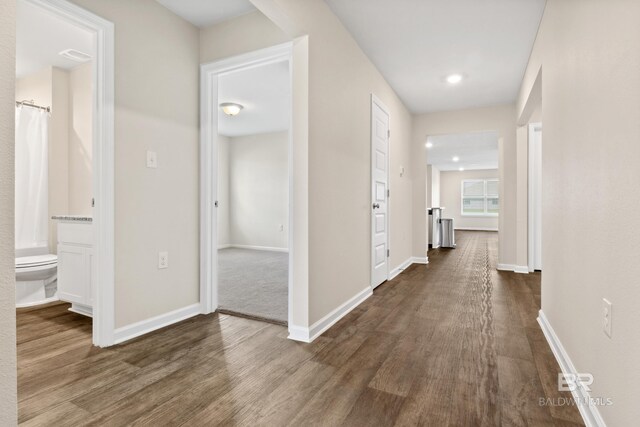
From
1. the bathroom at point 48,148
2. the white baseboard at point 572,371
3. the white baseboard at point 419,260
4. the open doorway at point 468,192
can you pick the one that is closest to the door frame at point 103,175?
the bathroom at point 48,148

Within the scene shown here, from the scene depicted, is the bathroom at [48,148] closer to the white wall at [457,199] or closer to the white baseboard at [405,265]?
the white baseboard at [405,265]

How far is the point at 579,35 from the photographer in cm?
163

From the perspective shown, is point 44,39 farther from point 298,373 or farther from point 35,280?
point 298,373

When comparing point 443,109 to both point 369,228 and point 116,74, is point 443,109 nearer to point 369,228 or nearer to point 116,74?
point 369,228

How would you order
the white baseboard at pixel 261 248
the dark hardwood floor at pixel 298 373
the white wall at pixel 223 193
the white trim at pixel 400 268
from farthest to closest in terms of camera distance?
the white wall at pixel 223 193
the white baseboard at pixel 261 248
the white trim at pixel 400 268
the dark hardwood floor at pixel 298 373

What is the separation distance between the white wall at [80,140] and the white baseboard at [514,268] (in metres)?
5.26

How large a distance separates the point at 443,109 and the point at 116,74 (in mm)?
4508

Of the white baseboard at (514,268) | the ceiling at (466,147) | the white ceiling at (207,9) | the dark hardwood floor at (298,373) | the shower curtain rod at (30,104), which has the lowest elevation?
the dark hardwood floor at (298,373)

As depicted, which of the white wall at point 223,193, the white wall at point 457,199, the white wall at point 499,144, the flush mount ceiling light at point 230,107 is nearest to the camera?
the white wall at point 499,144

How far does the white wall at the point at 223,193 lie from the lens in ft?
23.5

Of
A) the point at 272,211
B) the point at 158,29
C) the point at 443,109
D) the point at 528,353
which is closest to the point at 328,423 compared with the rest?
the point at 528,353

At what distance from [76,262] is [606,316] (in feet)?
10.8

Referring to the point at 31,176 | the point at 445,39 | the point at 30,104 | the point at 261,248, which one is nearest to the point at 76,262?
the point at 31,176

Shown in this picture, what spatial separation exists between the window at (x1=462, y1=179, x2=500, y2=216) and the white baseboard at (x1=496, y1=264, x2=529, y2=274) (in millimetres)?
8476
